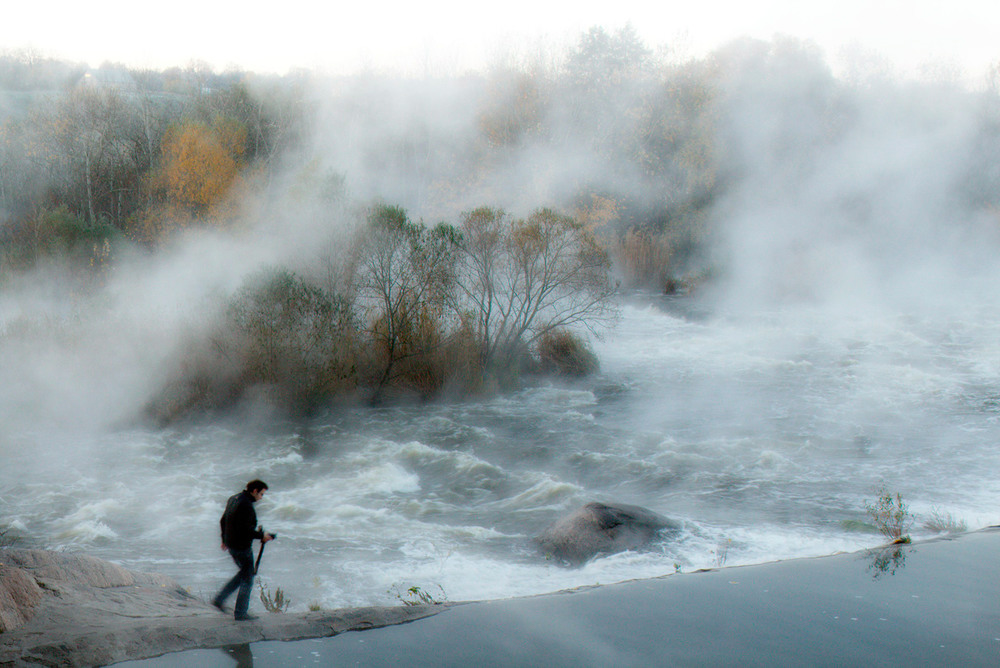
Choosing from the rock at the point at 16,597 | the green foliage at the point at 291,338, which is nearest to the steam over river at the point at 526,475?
the green foliage at the point at 291,338

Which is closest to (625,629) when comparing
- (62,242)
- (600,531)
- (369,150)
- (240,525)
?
(600,531)

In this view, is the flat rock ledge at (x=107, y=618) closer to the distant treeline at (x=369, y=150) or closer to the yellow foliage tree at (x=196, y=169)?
the distant treeline at (x=369, y=150)

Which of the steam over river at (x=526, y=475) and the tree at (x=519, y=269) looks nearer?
the steam over river at (x=526, y=475)

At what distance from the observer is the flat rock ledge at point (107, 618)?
18.1ft

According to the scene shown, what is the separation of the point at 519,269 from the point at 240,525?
47.3ft

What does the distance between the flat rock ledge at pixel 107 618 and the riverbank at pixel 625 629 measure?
2cm

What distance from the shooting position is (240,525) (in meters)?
6.84

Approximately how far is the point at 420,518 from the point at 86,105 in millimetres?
34271

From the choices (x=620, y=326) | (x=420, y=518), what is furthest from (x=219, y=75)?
(x=420, y=518)

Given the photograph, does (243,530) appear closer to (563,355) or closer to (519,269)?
(519,269)

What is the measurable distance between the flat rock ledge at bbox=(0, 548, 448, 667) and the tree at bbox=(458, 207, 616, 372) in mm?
13604

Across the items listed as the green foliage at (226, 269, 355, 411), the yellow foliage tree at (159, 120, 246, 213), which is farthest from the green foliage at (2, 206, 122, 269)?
the green foliage at (226, 269, 355, 411)

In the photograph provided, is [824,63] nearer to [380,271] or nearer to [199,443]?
[380,271]

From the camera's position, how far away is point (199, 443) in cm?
1647
